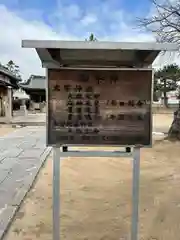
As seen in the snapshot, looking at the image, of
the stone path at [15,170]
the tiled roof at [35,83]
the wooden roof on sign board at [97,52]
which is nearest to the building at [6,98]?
the stone path at [15,170]

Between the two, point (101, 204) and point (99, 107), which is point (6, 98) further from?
point (99, 107)

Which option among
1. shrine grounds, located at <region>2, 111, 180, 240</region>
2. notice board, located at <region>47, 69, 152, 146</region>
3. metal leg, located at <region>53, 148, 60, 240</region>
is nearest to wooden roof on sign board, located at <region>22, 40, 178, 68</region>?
notice board, located at <region>47, 69, 152, 146</region>

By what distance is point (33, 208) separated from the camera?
5355mm

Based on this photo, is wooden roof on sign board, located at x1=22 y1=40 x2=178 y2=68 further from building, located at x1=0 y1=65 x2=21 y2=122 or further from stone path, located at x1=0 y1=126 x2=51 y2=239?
building, located at x1=0 y1=65 x2=21 y2=122

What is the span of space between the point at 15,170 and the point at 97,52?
4.92 metres

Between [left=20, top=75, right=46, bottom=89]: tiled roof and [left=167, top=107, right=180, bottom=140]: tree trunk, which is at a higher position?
[left=20, top=75, right=46, bottom=89]: tiled roof

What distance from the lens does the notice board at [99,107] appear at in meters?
3.73

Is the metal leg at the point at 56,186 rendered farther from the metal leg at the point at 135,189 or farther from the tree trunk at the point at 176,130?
the tree trunk at the point at 176,130

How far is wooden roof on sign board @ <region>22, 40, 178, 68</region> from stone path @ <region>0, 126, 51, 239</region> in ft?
6.79

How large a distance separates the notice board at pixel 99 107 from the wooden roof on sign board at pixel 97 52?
0.20 metres

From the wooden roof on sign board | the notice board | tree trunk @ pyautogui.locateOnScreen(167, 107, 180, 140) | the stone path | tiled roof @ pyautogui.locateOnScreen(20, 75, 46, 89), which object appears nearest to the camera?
the wooden roof on sign board

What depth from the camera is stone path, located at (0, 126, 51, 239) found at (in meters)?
5.27

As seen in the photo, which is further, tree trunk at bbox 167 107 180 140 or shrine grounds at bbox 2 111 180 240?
tree trunk at bbox 167 107 180 140

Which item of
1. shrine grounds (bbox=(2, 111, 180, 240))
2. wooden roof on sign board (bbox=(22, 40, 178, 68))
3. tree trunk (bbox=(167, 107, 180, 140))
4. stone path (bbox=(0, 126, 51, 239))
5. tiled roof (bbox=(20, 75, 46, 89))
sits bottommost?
shrine grounds (bbox=(2, 111, 180, 240))
